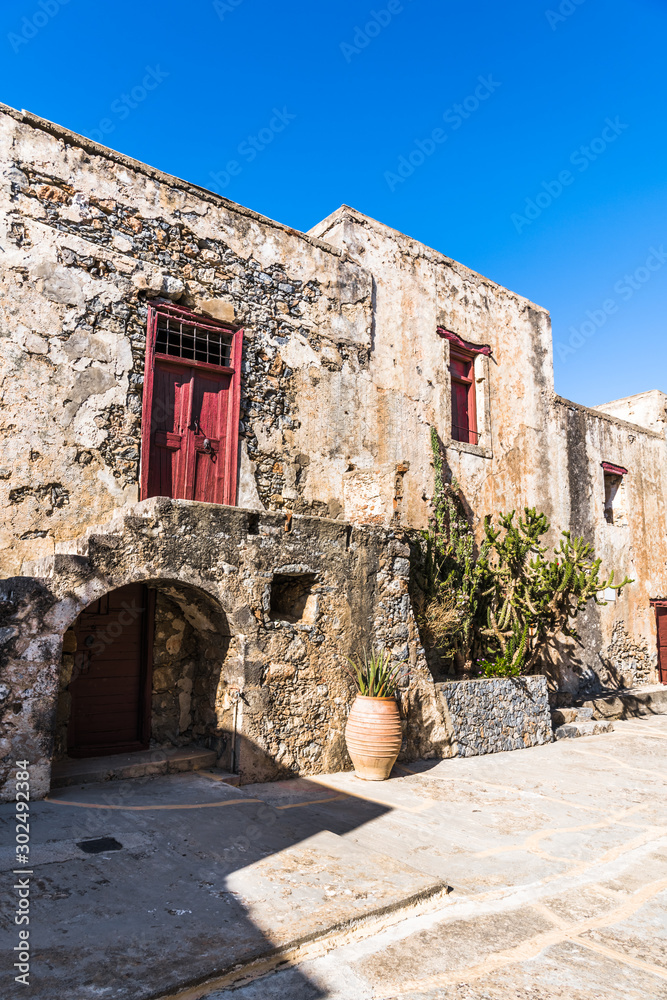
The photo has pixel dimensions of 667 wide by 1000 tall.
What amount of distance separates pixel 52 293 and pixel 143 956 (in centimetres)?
598

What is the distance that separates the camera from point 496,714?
7980mm

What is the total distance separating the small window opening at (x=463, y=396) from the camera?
1108cm

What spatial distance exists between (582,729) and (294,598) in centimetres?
515

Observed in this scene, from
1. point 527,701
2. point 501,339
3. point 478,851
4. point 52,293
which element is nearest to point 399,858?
point 478,851

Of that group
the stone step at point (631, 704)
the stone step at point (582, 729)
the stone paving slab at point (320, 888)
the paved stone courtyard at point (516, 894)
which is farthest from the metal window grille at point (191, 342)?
the stone step at point (631, 704)

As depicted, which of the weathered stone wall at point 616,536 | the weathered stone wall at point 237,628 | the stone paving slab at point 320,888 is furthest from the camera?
the weathered stone wall at point 616,536

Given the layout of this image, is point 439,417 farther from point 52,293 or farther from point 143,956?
point 143,956

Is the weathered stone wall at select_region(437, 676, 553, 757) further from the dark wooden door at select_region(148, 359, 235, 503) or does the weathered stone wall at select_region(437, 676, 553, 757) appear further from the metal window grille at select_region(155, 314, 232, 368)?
the metal window grille at select_region(155, 314, 232, 368)

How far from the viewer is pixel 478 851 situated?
4.61 meters

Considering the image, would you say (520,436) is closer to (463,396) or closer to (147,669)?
(463,396)

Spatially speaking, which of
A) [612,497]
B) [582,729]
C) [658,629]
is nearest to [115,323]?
[582,729]

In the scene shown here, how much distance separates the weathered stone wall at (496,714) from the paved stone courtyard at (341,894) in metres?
1.58

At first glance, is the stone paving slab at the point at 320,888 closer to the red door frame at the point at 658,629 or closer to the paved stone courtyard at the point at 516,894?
the paved stone courtyard at the point at 516,894

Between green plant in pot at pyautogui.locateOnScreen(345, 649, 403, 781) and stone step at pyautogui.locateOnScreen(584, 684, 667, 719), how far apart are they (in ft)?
17.7
